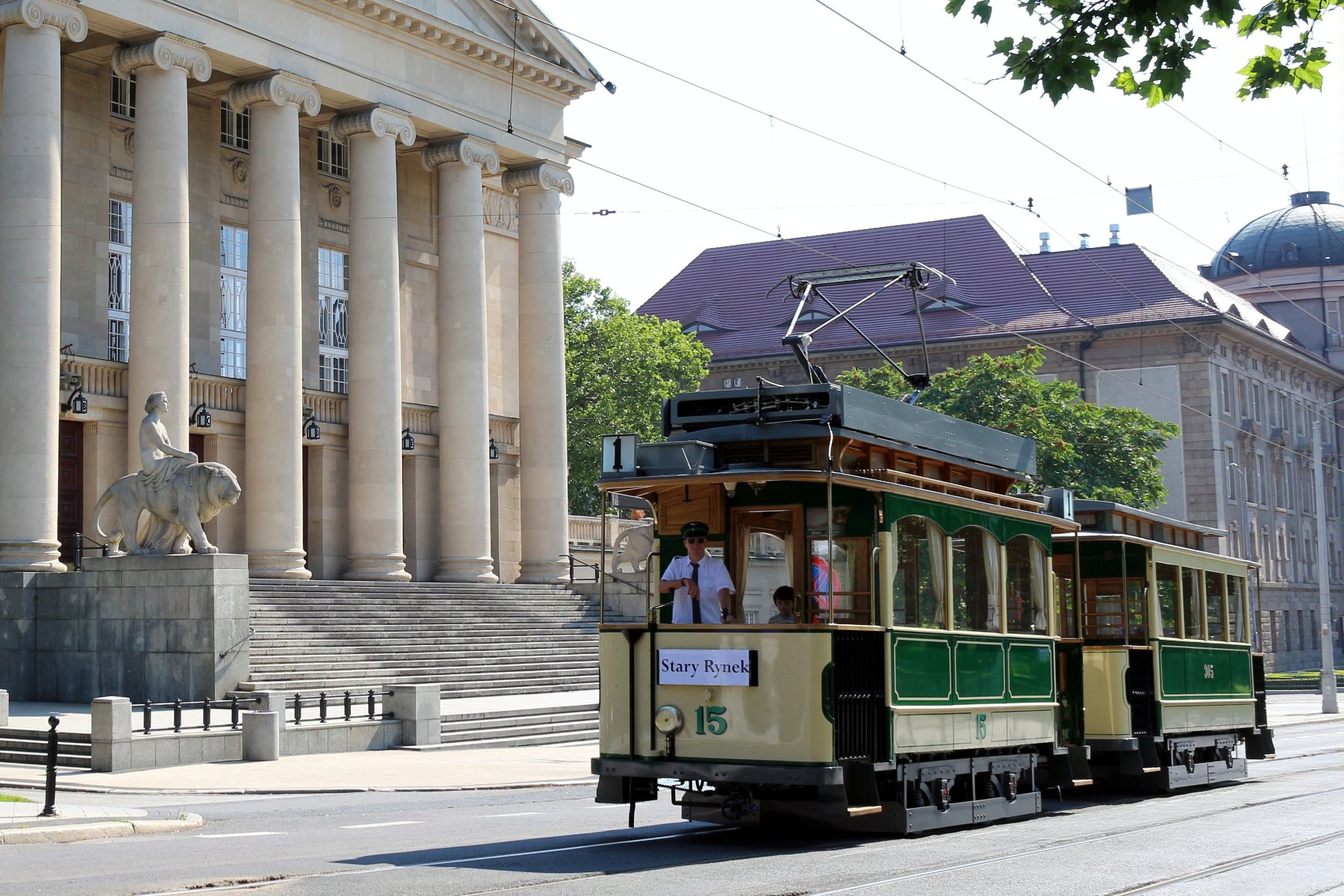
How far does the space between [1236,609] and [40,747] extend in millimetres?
16672

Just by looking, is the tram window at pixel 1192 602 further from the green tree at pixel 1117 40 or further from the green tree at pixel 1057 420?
the green tree at pixel 1057 420

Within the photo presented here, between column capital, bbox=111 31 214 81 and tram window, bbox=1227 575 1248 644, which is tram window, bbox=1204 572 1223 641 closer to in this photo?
tram window, bbox=1227 575 1248 644

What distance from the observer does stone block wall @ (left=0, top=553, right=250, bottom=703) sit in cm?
3062

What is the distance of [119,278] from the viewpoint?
138 feet

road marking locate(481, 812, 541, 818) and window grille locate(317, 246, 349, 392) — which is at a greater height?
window grille locate(317, 246, 349, 392)

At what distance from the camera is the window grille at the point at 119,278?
41.5 metres

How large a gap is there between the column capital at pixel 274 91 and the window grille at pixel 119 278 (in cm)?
382

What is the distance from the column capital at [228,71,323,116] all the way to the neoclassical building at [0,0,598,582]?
0.08 metres

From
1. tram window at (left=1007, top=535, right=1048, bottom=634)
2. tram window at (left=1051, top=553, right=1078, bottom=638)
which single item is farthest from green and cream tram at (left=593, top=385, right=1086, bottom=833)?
tram window at (left=1051, top=553, right=1078, bottom=638)

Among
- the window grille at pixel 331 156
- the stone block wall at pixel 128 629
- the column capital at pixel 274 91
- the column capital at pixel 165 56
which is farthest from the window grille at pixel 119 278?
the stone block wall at pixel 128 629

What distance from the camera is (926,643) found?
14625mm

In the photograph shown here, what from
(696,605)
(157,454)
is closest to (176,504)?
(157,454)

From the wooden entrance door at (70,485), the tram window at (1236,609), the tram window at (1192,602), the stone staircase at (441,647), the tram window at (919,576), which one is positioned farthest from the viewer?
the wooden entrance door at (70,485)

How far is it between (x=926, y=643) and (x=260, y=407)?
28.7 metres
